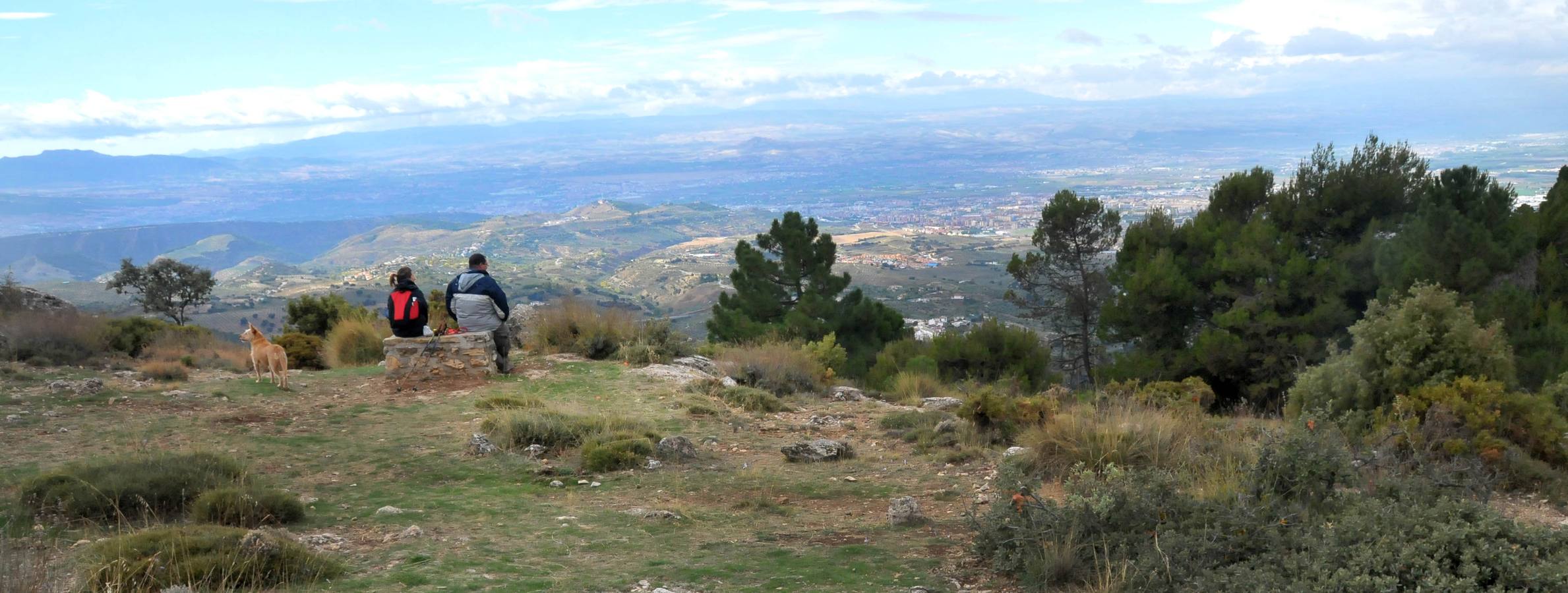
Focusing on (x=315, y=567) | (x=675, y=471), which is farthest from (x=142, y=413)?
(x=315, y=567)

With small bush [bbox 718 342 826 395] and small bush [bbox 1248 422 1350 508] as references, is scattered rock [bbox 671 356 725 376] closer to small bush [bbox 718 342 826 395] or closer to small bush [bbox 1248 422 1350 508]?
small bush [bbox 718 342 826 395]

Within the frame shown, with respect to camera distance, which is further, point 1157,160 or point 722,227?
point 1157,160

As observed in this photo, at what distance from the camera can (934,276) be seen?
6444cm

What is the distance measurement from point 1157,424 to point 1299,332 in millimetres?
14238

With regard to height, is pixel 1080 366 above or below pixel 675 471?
below

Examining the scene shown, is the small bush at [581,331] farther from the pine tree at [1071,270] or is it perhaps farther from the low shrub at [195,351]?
the pine tree at [1071,270]

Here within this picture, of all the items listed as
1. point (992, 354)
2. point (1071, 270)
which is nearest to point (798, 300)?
point (992, 354)

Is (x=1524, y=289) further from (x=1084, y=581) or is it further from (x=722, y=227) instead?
(x=722, y=227)

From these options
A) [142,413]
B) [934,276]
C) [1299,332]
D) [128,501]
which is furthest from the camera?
[934,276]

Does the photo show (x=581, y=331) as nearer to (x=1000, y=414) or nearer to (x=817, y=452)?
(x=817, y=452)

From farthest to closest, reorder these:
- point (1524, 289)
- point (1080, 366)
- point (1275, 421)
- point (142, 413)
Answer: point (1080, 366)
point (1524, 289)
point (142, 413)
point (1275, 421)

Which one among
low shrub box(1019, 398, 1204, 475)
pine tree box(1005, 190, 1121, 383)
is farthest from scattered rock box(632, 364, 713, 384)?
pine tree box(1005, 190, 1121, 383)

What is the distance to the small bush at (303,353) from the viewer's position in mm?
16125

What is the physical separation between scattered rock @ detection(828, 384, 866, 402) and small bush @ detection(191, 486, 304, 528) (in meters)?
7.38
